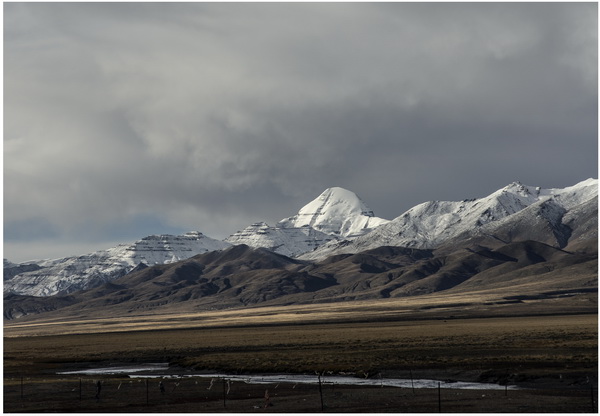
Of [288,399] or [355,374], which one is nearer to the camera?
[288,399]

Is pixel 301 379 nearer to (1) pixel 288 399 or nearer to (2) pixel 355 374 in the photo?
(2) pixel 355 374

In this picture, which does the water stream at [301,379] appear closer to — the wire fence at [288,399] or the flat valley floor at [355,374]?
the flat valley floor at [355,374]

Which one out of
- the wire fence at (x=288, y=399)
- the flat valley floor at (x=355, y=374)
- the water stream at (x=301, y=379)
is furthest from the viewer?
the water stream at (x=301, y=379)

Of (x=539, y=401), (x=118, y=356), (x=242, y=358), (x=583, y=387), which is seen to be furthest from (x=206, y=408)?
(x=118, y=356)

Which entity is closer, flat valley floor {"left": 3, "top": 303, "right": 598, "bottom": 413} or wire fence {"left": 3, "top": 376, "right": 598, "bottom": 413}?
wire fence {"left": 3, "top": 376, "right": 598, "bottom": 413}

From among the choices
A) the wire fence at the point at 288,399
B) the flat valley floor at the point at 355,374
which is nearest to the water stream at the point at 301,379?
the flat valley floor at the point at 355,374

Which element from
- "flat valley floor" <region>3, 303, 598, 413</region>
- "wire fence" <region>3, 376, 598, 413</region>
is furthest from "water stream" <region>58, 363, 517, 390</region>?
"wire fence" <region>3, 376, 598, 413</region>

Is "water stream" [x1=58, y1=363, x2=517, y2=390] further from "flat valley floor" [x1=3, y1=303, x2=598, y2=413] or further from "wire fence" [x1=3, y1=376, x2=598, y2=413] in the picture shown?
"wire fence" [x1=3, y1=376, x2=598, y2=413]

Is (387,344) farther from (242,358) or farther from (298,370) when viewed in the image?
(298,370)

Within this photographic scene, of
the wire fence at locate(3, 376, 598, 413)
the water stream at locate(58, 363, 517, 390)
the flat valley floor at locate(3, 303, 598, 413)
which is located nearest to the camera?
the wire fence at locate(3, 376, 598, 413)

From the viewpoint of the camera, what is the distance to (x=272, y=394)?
62156 mm

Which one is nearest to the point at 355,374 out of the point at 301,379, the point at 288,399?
the point at 301,379

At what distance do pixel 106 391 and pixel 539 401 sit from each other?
1354 inches

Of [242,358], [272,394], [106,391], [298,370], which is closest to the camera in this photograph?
[272,394]
